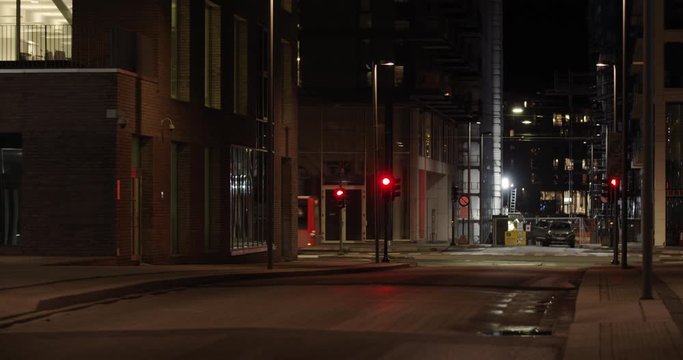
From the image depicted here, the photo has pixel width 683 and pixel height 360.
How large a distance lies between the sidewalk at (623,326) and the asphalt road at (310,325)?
0.35 meters

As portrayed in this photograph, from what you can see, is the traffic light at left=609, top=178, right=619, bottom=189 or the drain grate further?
the traffic light at left=609, top=178, right=619, bottom=189

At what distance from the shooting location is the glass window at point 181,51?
31.0m

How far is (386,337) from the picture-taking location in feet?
43.6

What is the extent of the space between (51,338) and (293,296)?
6.94 m

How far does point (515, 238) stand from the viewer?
6381 centimetres

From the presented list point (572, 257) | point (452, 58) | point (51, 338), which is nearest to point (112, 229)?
point (51, 338)

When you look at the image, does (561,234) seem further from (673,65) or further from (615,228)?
(615,228)

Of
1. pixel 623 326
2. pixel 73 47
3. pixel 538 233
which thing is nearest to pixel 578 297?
pixel 623 326

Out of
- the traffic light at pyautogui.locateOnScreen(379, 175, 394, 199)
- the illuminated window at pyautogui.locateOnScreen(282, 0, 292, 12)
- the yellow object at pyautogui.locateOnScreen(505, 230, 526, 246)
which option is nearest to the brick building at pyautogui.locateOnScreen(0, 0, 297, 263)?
the traffic light at pyautogui.locateOnScreen(379, 175, 394, 199)

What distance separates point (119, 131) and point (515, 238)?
40.8 meters

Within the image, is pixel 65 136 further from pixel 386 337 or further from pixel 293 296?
pixel 386 337

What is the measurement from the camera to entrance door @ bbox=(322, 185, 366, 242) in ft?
202

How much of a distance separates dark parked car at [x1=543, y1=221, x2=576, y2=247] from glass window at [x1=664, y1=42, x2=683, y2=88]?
10.7 meters

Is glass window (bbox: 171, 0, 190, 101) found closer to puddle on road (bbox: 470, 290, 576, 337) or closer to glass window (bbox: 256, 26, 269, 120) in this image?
glass window (bbox: 256, 26, 269, 120)
